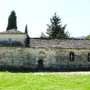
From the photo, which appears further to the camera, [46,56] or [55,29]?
[55,29]

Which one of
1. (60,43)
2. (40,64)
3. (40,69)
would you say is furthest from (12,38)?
(60,43)

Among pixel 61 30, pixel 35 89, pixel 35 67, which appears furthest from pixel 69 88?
pixel 61 30

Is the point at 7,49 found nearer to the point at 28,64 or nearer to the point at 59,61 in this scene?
the point at 28,64

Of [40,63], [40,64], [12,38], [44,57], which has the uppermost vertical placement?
[12,38]

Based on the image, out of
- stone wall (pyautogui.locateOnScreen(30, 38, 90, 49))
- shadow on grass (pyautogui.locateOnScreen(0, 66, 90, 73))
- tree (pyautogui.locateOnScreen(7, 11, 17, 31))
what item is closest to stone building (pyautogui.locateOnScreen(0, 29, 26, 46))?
stone wall (pyautogui.locateOnScreen(30, 38, 90, 49))

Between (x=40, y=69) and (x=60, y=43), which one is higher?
(x=60, y=43)

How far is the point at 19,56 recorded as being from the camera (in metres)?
Answer: 54.3

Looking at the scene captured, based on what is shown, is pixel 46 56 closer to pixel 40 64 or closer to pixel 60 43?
pixel 40 64

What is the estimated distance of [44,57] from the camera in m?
54.8

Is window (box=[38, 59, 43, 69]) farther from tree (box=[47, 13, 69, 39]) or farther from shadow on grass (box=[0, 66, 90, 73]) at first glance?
tree (box=[47, 13, 69, 39])

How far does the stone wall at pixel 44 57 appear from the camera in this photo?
53969 millimetres

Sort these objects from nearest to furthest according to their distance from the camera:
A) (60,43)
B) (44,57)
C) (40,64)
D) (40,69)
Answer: (40,69) < (40,64) < (44,57) < (60,43)

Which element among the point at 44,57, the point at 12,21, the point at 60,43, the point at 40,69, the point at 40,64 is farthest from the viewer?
the point at 12,21

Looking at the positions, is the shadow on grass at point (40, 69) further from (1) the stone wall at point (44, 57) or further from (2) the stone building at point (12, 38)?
(2) the stone building at point (12, 38)
